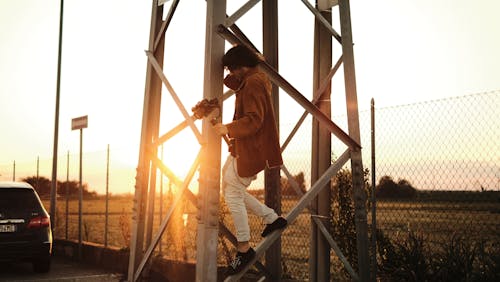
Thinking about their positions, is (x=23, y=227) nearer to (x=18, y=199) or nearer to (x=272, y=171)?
(x=18, y=199)

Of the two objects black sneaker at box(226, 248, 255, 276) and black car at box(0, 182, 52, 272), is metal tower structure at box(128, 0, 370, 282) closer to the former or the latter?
black sneaker at box(226, 248, 255, 276)

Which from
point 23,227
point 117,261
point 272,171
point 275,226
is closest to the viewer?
point 275,226

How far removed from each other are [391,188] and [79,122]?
628 centimetres

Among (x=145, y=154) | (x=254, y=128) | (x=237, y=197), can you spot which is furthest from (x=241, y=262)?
(x=145, y=154)

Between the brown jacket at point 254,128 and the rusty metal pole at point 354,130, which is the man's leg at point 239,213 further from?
the rusty metal pole at point 354,130

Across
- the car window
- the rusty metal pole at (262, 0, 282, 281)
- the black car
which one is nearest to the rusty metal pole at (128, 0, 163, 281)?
the rusty metal pole at (262, 0, 282, 281)

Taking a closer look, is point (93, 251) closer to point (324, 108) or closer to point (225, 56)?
point (324, 108)

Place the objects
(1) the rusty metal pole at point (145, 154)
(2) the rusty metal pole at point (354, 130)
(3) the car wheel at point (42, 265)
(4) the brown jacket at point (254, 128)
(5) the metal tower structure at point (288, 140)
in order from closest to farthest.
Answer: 1. (4) the brown jacket at point (254, 128)
2. (5) the metal tower structure at point (288, 140)
3. (2) the rusty metal pole at point (354, 130)
4. (1) the rusty metal pole at point (145, 154)
5. (3) the car wheel at point (42, 265)

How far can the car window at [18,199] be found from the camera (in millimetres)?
9164

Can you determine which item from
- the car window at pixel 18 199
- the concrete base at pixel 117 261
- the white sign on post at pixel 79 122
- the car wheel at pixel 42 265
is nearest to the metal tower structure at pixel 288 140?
the concrete base at pixel 117 261

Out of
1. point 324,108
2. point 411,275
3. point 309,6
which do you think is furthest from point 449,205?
point 309,6

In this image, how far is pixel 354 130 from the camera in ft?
19.3

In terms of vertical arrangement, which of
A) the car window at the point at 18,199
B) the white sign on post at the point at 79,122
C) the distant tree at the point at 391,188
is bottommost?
the car window at the point at 18,199

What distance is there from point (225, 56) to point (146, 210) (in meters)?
2.15
